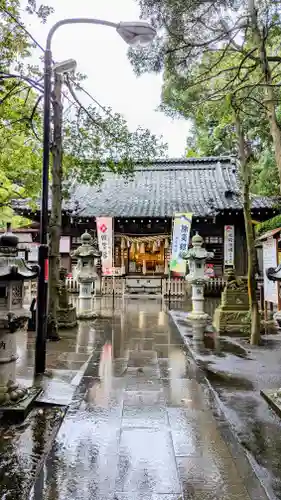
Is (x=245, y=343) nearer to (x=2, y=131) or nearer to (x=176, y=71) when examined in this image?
(x=176, y=71)

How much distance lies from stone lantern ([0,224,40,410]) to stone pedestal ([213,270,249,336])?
653 centimetres

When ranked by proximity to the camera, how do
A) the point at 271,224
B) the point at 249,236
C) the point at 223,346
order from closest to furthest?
the point at 223,346
the point at 249,236
the point at 271,224

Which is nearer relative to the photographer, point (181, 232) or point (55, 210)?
point (55, 210)

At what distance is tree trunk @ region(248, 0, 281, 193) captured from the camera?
21.1 ft

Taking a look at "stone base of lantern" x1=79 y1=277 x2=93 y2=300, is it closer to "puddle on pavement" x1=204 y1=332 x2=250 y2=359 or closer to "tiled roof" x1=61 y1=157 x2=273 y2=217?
"puddle on pavement" x1=204 y1=332 x2=250 y2=359

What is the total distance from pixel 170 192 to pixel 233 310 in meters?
15.6

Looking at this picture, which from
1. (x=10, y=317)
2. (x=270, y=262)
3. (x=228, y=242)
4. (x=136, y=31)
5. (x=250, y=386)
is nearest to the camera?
(x=10, y=317)

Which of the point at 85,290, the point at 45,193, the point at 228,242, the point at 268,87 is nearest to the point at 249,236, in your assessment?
the point at 268,87

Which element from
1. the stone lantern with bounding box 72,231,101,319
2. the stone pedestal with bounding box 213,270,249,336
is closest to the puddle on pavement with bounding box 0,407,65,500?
the stone pedestal with bounding box 213,270,249,336

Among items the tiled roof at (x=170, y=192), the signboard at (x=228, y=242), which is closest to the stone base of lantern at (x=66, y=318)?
the tiled roof at (x=170, y=192)

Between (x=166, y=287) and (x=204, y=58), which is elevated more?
(x=204, y=58)

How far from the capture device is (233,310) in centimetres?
1028

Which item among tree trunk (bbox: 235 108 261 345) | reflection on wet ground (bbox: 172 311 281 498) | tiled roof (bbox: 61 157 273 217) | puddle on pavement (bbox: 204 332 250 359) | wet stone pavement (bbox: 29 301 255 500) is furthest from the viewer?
tiled roof (bbox: 61 157 273 217)

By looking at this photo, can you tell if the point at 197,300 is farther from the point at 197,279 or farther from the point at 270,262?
the point at 270,262
